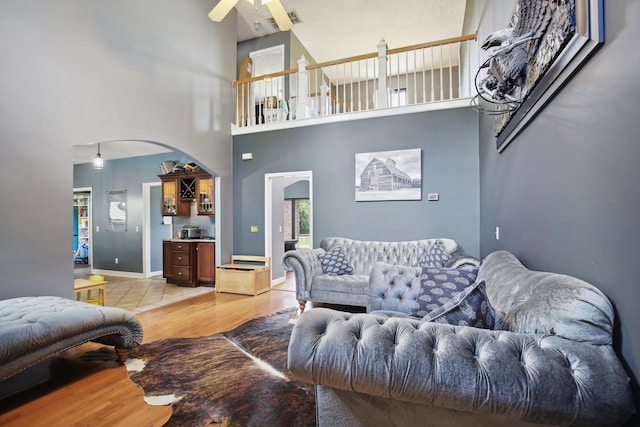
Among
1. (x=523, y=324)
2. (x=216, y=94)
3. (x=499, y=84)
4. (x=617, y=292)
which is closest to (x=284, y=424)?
(x=523, y=324)

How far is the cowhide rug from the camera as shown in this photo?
5.92 feet

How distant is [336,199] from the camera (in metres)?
4.93

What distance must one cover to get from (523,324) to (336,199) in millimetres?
3886

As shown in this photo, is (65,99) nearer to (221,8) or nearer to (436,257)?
(221,8)

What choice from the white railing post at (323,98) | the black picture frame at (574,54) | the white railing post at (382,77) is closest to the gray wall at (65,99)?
the white railing post at (323,98)

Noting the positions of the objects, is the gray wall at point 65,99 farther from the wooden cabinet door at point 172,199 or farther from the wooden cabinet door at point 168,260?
the wooden cabinet door at point 168,260

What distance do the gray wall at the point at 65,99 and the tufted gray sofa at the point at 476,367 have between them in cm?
313

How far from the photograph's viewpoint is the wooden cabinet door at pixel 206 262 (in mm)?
5547

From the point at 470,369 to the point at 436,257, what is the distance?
9.85 ft

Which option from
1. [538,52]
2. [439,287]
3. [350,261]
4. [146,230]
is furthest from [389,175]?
[146,230]

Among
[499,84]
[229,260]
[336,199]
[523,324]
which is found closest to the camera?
[523,324]

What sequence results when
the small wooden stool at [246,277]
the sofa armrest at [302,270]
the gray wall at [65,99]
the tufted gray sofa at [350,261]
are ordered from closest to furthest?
1. the gray wall at [65,99]
2. the tufted gray sofa at [350,261]
3. the sofa armrest at [302,270]
4. the small wooden stool at [246,277]

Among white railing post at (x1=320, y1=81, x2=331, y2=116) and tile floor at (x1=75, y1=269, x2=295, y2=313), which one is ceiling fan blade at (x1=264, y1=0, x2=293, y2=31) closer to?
white railing post at (x1=320, y1=81, x2=331, y2=116)

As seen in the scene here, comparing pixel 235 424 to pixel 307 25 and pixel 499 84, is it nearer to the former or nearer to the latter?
pixel 499 84
